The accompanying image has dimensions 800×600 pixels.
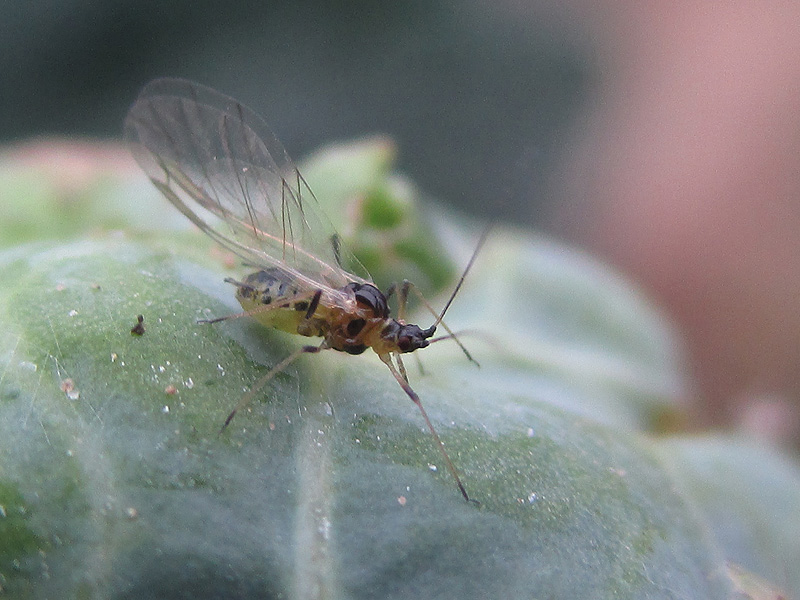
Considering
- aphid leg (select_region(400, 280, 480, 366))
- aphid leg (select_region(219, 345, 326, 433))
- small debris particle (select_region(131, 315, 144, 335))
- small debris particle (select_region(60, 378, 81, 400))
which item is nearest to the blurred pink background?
aphid leg (select_region(400, 280, 480, 366))

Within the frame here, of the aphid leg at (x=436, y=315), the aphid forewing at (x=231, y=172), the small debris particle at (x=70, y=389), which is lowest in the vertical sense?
the aphid leg at (x=436, y=315)

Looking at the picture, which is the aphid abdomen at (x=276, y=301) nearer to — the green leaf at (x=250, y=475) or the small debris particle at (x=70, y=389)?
the green leaf at (x=250, y=475)

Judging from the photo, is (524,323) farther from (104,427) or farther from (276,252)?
(104,427)

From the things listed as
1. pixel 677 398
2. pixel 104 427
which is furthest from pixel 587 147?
pixel 104 427

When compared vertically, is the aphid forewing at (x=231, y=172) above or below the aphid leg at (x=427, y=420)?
above

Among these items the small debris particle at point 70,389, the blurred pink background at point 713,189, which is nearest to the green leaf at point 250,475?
the small debris particle at point 70,389

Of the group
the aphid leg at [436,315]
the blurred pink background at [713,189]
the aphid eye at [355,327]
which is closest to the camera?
the aphid eye at [355,327]

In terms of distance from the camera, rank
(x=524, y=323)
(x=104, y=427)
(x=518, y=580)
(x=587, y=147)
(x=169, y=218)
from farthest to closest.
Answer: (x=587, y=147), (x=524, y=323), (x=169, y=218), (x=518, y=580), (x=104, y=427)

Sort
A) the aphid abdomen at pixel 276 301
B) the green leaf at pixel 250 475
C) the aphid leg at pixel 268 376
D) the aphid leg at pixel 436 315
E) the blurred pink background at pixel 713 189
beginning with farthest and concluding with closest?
1. the blurred pink background at pixel 713 189
2. the aphid leg at pixel 436 315
3. the aphid abdomen at pixel 276 301
4. the aphid leg at pixel 268 376
5. the green leaf at pixel 250 475
